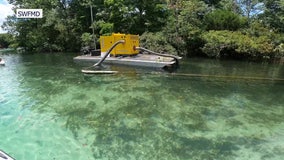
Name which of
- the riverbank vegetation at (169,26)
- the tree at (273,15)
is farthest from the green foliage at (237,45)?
the tree at (273,15)

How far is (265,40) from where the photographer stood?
19.6 metres

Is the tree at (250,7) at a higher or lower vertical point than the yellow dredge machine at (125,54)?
higher

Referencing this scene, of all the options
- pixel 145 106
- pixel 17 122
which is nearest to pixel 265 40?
pixel 145 106

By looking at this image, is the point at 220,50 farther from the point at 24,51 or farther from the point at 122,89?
the point at 24,51

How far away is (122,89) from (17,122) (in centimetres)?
439

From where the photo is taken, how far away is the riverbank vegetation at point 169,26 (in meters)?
20.4

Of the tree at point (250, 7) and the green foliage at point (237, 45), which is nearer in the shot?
the green foliage at point (237, 45)

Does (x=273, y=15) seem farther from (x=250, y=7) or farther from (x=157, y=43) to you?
(x=157, y=43)

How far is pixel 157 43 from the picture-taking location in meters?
21.5

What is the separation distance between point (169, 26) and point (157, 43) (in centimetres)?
230

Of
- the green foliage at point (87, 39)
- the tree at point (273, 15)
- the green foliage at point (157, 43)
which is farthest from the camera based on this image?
the green foliage at point (87, 39)

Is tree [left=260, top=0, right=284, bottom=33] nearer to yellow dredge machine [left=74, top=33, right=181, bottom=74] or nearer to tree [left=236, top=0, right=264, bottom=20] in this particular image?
tree [left=236, top=0, right=264, bottom=20]

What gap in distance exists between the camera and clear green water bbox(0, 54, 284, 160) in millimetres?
5312

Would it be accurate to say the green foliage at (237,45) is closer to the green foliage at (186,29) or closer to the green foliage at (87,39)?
the green foliage at (186,29)
